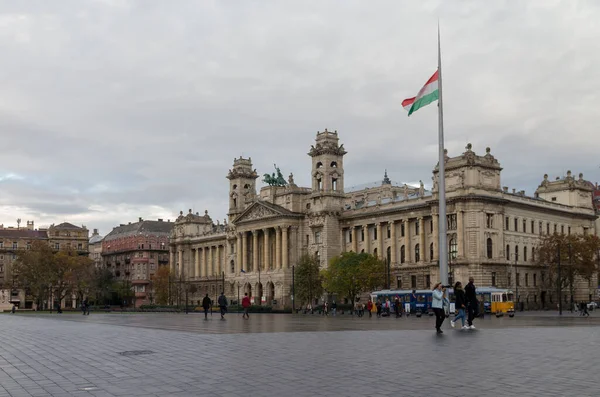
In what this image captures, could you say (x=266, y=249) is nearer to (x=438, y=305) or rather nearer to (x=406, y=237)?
(x=406, y=237)

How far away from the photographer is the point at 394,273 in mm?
114688

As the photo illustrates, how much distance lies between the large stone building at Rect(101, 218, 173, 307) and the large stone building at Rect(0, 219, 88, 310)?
972 cm

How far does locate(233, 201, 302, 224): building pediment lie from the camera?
130375 millimetres

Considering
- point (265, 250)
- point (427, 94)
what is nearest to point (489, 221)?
point (265, 250)

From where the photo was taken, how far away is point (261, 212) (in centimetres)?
13625

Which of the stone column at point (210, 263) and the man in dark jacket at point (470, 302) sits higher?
the stone column at point (210, 263)

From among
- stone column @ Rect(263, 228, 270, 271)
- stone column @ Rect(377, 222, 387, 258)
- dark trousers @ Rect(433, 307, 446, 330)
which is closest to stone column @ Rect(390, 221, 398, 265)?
stone column @ Rect(377, 222, 387, 258)

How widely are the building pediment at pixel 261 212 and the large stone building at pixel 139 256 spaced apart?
5020cm

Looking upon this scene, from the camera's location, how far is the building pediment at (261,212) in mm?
A: 130375

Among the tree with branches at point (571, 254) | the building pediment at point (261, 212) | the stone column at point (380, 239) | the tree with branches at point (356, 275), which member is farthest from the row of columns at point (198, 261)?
the tree with branches at point (571, 254)

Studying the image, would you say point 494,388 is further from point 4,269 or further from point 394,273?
point 4,269

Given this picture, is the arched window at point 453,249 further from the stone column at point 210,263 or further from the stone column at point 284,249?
the stone column at point 210,263

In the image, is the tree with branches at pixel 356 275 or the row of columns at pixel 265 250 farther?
the row of columns at pixel 265 250

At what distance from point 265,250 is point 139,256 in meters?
62.1
